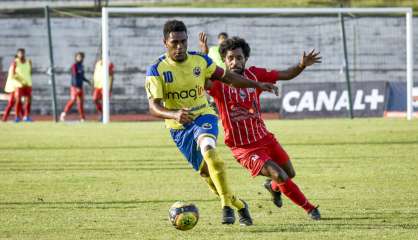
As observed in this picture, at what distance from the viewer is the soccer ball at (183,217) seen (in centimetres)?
873

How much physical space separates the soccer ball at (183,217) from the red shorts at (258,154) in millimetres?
1269

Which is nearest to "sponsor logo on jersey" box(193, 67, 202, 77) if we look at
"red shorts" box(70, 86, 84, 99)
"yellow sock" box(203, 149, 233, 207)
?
"yellow sock" box(203, 149, 233, 207)

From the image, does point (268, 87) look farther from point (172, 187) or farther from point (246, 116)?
point (172, 187)

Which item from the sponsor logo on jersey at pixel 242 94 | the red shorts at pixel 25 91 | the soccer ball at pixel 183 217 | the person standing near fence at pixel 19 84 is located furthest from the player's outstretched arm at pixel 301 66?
the red shorts at pixel 25 91

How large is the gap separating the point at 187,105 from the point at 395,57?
28356mm

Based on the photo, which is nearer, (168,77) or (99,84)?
(168,77)

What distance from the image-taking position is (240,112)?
33.4 ft

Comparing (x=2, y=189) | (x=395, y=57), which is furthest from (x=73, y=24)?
(x=2, y=189)

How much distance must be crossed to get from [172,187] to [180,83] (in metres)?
3.36

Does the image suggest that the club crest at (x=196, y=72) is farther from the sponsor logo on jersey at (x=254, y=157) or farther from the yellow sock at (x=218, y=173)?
the sponsor logo on jersey at (x=254, y=157)

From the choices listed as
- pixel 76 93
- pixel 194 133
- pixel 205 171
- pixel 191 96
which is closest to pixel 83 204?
pixel 205 171

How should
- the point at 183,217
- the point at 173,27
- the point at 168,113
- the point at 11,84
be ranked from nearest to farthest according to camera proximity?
the point at 183,217
the point at 168,113
the point at 173,27
the point at 11,84

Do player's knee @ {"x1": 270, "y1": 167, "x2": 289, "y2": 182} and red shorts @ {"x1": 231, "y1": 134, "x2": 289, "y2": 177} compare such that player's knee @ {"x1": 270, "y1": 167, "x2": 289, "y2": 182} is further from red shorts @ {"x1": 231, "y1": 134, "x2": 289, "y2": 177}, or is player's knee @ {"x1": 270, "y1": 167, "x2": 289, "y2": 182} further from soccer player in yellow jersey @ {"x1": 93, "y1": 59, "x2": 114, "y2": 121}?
soccer player in yellow jersey @ {"x1": 93, "y1": 59, "x2": 114, "y2": 121}

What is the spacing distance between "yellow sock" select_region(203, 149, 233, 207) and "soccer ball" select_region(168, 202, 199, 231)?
21.6 inches
